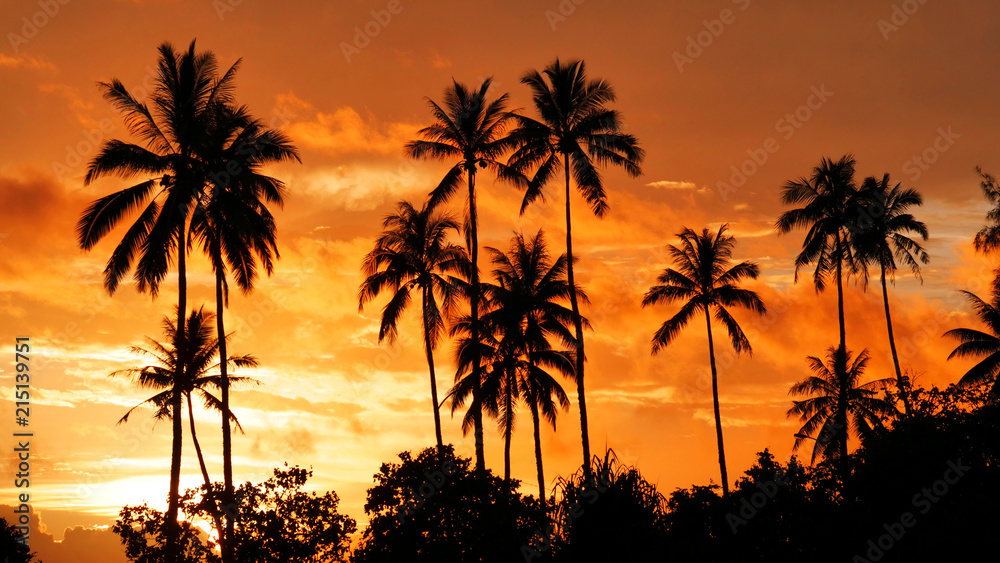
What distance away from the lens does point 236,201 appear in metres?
28.6

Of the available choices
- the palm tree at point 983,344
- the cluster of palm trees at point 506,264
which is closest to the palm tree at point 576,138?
the cluster of palm trees at point 506,264

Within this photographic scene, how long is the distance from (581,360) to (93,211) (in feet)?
69.6

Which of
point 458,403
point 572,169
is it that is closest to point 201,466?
point 458,403

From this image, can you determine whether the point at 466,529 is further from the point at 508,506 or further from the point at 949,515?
the point at 949,515

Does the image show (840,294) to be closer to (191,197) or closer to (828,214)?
(828,214)

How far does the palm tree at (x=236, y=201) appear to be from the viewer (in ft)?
94.5

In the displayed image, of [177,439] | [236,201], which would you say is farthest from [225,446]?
[236,201]

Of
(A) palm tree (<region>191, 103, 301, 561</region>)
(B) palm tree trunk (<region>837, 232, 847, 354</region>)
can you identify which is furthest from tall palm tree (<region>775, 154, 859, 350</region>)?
(A) palm tree (<region>191, 103, 301, 561</region>)

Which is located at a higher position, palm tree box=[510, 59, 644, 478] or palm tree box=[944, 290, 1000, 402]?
palm tree box=[510, 59, 644, 478]

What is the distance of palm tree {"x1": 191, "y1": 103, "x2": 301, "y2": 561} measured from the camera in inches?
1134

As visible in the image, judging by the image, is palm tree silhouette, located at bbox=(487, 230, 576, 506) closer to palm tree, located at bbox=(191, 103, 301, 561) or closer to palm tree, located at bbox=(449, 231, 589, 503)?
palm tree, located at bbox=(449, 231, 589, 503)

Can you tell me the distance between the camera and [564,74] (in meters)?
38.1

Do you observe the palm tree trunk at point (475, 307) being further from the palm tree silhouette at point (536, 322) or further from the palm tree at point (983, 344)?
the palm tree at point (983, 344)

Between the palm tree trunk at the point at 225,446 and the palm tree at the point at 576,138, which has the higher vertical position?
the palm tree at the point at 576,138
